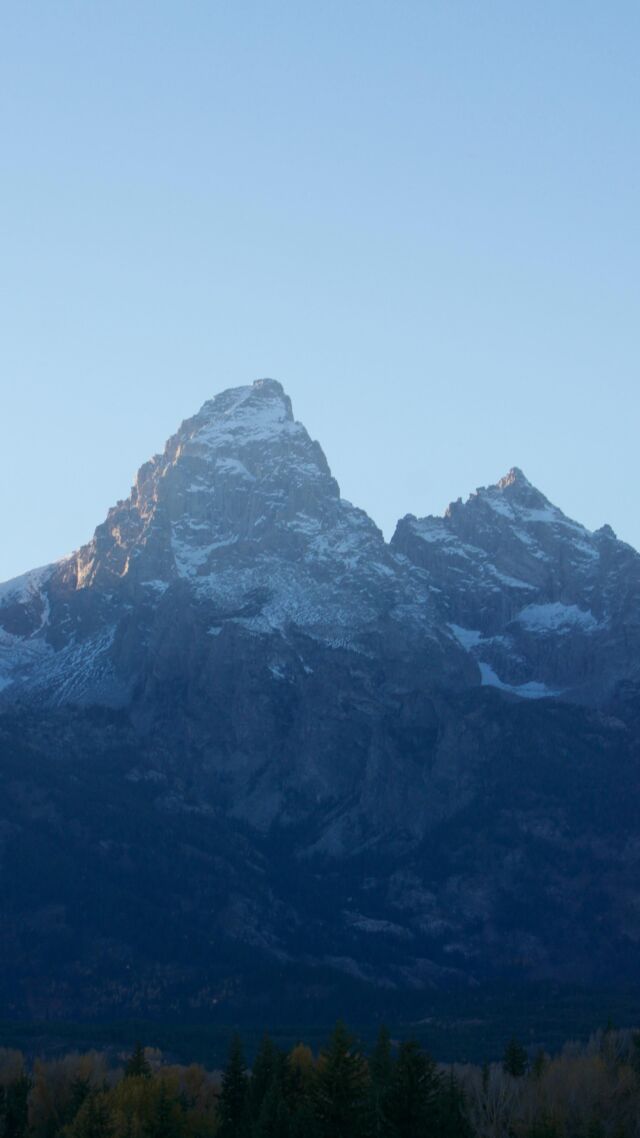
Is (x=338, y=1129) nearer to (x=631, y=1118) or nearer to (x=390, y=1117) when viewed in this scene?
(x=390, y=1117)

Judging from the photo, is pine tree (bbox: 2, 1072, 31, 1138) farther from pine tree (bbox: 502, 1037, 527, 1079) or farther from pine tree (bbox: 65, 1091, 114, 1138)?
pine tree (bbox: 502, 1037, 527, 1079)

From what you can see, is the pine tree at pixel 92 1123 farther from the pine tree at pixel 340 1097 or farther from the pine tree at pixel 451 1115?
the pine tree at pixel 451 1115

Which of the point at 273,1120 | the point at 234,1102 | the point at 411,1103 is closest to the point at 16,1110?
the point at 234,1102

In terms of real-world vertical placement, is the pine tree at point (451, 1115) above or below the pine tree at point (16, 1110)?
above

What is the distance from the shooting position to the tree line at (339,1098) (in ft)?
456

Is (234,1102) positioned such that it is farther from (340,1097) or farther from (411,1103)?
(411,1103)

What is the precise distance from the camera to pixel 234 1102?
559ft

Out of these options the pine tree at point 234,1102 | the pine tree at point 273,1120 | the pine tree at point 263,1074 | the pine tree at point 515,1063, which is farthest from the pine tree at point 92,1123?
the pine tree at point 515,1063

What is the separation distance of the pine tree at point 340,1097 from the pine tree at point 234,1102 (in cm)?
1945

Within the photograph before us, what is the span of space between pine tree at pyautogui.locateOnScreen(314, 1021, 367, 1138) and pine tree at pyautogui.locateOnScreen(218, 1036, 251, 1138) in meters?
19.5

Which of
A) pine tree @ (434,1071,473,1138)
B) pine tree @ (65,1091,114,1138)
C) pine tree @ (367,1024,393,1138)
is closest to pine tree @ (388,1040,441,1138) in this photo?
pine tree @ (367,1024,393,1138)

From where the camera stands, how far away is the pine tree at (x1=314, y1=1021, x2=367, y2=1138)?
13950cm

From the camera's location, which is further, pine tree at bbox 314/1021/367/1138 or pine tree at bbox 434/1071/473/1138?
pine tree at bbox 314/1021/367/1138

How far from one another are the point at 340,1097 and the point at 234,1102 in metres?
32.7
